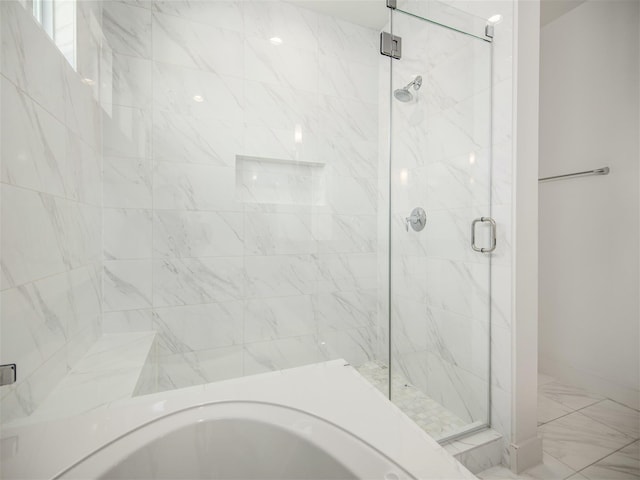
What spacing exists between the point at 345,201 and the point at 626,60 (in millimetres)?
1742

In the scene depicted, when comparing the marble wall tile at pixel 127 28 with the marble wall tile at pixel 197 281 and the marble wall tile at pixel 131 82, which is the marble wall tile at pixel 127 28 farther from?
the marble wall tile at pixel 197 281

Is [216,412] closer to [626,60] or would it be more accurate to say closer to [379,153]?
[379,153]

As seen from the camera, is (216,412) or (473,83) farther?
(473,83)

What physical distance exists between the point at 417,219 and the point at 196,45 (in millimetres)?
1528

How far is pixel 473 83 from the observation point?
1461 mm

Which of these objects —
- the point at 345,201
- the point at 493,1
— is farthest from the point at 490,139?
the point at 345,201

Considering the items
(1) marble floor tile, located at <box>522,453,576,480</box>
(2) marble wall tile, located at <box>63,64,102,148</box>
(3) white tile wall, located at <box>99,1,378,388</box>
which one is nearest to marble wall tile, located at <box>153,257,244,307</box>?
(3) white tile wall, located at <box>99,1,378,388</box>

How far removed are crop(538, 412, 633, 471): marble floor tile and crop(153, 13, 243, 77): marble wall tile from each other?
248cm

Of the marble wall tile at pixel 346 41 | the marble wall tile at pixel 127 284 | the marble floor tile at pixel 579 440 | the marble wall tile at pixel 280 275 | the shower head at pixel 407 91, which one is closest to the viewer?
the marble floor tile at pixel 579 440

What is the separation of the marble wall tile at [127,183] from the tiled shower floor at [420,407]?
151 cm

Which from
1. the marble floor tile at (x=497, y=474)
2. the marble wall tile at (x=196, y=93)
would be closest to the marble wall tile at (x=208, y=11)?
the marble wall tile at (x=196, y=93)

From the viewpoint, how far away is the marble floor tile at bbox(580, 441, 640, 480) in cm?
124

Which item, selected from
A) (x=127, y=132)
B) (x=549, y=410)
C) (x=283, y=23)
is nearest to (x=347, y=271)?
(x=549, y=410)

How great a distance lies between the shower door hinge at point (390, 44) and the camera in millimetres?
1397
